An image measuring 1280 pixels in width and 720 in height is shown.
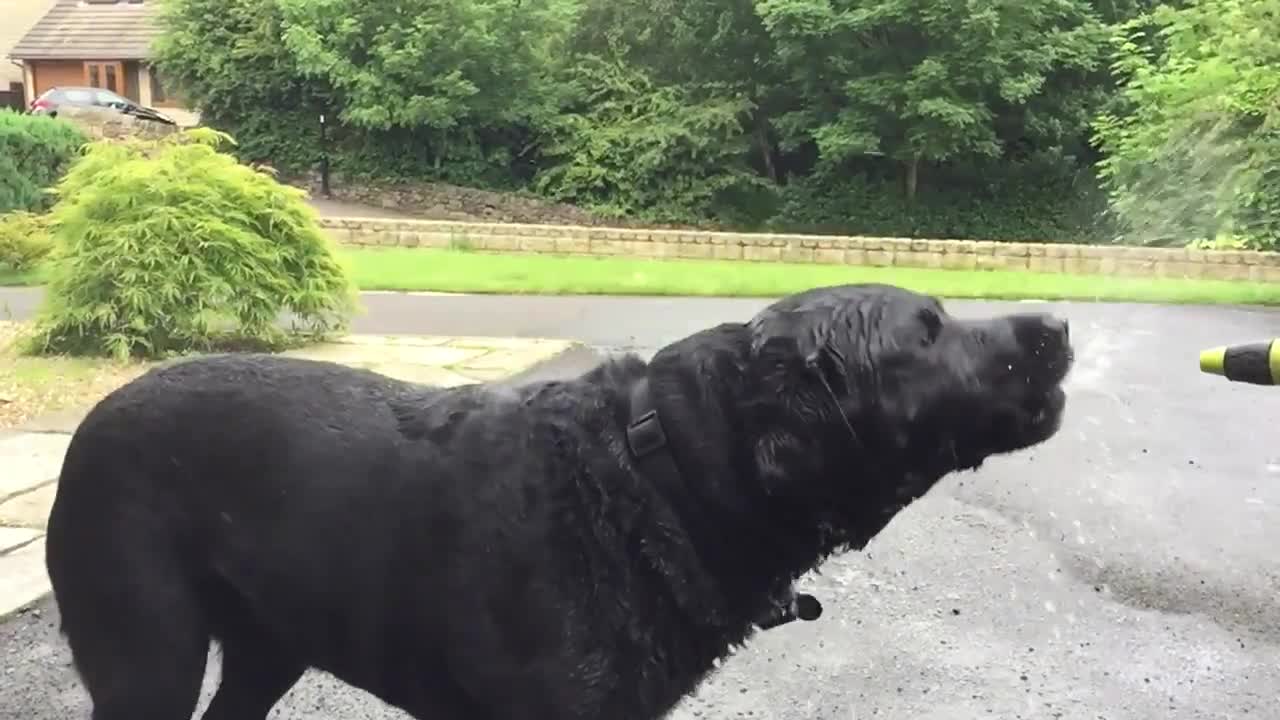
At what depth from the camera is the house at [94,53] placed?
4534 cm

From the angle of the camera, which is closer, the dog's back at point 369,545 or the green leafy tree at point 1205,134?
the dog's back at point 369,545

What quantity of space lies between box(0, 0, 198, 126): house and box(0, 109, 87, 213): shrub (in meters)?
24.4

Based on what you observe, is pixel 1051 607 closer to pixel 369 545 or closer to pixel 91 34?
pixel 369 545

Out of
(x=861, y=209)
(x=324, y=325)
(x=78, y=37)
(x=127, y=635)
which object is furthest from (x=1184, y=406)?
(x=78, y=37)

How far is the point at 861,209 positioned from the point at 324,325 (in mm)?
19324

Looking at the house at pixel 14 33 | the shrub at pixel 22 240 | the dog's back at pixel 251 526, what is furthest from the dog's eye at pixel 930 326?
the house at pixel 14 33

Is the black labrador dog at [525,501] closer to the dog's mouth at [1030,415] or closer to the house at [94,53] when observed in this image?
the dog's mouth at [1030,415]

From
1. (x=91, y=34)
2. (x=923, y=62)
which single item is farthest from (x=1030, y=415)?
(x=91, y=34)

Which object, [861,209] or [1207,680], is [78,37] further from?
[1207,680]

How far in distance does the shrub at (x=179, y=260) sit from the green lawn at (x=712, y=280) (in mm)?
2652

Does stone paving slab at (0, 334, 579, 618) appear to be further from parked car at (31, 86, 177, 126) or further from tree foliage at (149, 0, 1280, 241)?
parked car at (31, 86, 177, 126)

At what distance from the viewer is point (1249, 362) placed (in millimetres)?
2361

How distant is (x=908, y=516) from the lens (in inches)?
231

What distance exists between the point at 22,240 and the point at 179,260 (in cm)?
690
